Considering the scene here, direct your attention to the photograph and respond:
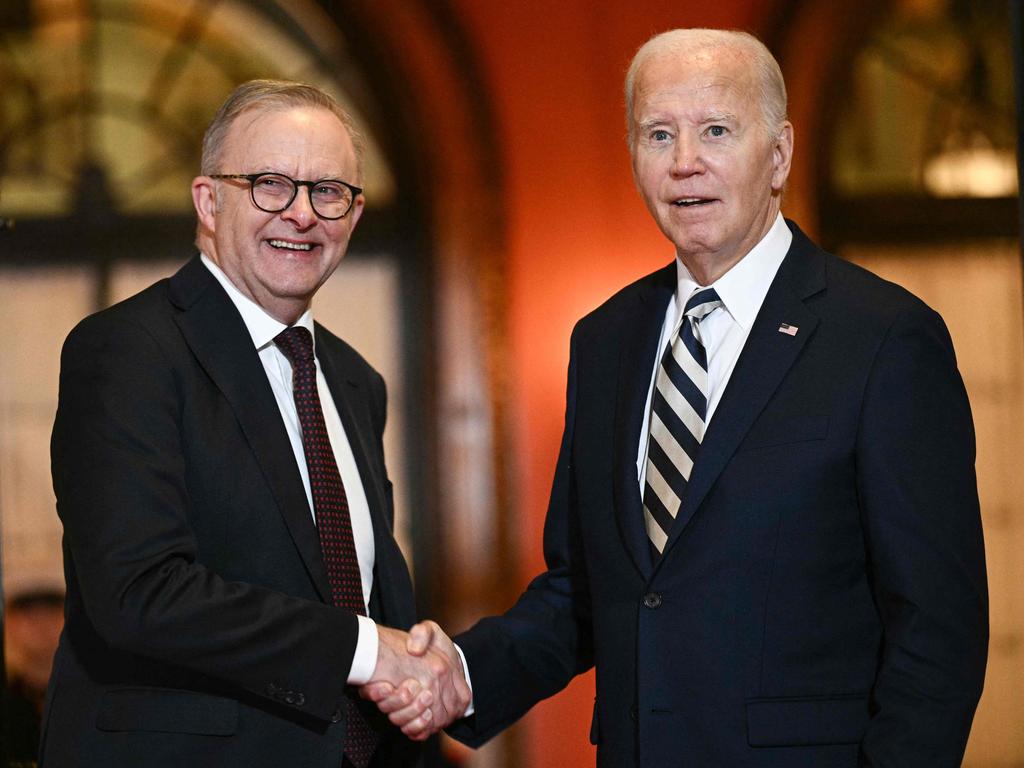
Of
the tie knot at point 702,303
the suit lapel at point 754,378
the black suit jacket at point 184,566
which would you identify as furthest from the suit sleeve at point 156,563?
the tie knot at point 702,303

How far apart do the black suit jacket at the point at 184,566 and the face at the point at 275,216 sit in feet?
0.42

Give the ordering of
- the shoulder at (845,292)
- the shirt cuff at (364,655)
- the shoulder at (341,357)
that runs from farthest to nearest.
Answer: the shoulder at (341,357)
the shirt cuff at (364,655)
the shoulder at (845,292)

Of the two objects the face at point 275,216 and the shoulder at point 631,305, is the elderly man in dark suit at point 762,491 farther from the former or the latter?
the face at point 275,216

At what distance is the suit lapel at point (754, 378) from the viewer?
192 cm

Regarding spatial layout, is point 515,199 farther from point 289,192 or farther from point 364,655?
point 364,655

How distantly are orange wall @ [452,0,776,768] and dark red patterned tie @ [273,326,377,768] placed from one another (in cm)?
147

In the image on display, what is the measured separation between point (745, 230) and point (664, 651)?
676 mm

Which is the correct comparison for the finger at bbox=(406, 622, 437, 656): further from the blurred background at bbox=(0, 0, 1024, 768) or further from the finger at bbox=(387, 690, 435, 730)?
Result: the blurred background at bbox=(0, 0, 1024, 768)

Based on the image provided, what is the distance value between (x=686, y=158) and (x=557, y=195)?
171 cm

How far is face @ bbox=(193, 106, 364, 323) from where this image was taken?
2250 mm

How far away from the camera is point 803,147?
3795 mm

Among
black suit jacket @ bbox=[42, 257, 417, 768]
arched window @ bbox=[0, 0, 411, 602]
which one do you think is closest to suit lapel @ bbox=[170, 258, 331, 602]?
black suit jacket @ bbox=[42, 257, 417, 768]

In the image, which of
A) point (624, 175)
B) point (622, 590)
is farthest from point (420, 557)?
point (622, 590)

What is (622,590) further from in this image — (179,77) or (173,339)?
(179,77)
